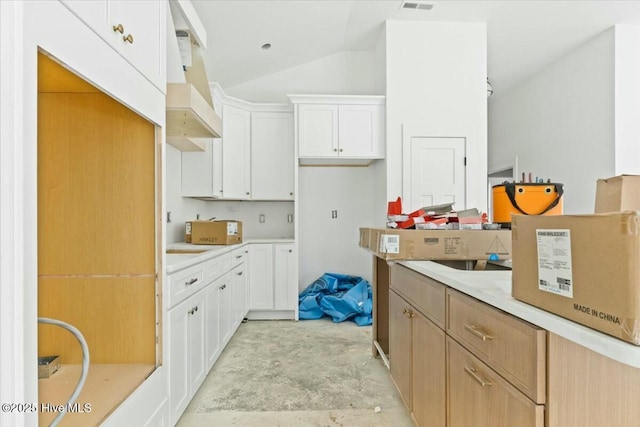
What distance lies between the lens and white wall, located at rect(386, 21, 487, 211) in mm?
3865

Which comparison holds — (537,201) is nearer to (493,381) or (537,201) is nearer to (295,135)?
(493,381)

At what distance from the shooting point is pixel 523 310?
876 millimetres

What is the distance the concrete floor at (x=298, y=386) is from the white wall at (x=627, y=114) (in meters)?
2.97

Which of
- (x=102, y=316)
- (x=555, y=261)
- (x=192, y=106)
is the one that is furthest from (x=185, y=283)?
(x=555, y=261)

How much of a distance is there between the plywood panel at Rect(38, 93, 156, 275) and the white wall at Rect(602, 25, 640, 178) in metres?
4.09

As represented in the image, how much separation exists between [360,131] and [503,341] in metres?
3.22

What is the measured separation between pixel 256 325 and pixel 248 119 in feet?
7.52

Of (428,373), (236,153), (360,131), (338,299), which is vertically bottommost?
(338,299)

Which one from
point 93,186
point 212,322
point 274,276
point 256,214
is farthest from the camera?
point 256,214

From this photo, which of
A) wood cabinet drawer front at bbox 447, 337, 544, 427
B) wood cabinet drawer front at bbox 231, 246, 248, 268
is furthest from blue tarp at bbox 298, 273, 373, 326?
wood cabinet drawer front at bbox 447, 337, 544, 427

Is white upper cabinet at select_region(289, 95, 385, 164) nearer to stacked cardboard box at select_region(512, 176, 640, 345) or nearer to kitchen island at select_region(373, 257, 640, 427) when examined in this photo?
kitchen island at select_region(373, 257, 640, 427)

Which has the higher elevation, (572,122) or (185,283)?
(572,122)

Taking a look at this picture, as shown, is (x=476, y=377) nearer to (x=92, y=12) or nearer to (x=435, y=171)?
(x=92, y=12)

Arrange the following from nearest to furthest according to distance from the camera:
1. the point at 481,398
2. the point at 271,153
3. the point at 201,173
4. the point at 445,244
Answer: the point at 481,398
the point at 445,244
the point at 201,173
the point at 271,153
